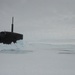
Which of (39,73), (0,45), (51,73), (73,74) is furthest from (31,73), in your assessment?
(0,45)

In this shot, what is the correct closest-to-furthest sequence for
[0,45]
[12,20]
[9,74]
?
[9,74] < [0,45] < [12,20]

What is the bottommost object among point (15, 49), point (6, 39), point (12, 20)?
point (15, 49)

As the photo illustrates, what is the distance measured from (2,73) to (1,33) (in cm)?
941

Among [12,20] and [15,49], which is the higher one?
[12,20]

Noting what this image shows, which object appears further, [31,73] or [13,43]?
[13,43]

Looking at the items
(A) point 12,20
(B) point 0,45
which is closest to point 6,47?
(B) point 0,45

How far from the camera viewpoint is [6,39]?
13570 mm

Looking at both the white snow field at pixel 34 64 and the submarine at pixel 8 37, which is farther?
the submarine at pixel 8 37

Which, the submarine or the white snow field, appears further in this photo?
the submarine

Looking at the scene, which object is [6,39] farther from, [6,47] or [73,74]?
[73,74]

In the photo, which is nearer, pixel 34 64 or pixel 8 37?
pixel 34 64

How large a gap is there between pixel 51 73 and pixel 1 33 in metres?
9.68

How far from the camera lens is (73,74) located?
464 centimetres

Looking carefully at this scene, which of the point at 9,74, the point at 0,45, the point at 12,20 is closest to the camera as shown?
the point at 9,74
